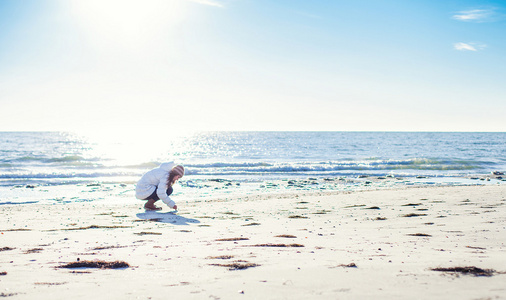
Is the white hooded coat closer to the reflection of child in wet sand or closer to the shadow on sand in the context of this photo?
the reflection of child in wet sand

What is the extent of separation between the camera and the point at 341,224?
6977mm

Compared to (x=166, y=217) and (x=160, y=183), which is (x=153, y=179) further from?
(x=166, y=217)

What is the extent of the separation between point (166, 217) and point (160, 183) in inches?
43.8

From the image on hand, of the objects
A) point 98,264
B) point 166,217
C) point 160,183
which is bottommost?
point 166,217

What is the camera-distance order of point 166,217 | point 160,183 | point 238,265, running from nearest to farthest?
Result: point 238,265 < point 166,217 < point 160,183

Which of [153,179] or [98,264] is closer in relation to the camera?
[98,264]

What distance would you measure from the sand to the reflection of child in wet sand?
0.67 meters

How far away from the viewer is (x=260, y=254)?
4.22m

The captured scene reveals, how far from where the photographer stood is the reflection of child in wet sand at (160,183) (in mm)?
9000

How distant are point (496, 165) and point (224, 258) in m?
34.5

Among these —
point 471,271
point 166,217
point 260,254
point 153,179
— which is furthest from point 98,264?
point 153,179

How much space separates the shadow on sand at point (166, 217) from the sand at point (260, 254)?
0.9 inches

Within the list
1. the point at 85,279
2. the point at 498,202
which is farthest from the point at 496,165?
the point at 85,279

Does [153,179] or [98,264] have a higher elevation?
[153,179]
